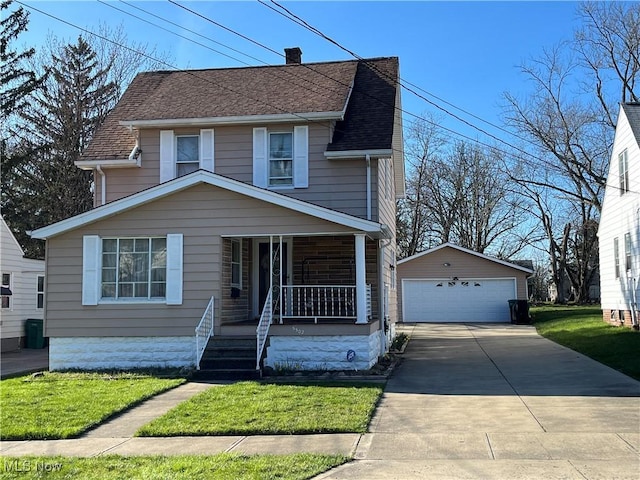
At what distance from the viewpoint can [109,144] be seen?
17141mm

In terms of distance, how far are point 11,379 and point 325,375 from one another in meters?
6.52

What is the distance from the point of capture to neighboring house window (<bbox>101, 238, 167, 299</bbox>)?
13.8m

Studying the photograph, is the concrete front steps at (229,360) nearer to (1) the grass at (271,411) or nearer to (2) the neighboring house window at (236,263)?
(1) the grass at (271,411)

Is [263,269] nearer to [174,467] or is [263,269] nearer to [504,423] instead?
[504,423]

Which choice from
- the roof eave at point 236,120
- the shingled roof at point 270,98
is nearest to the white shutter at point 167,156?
the roof eave at point 236,120

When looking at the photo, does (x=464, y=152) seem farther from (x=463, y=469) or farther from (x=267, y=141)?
(x=463, y=469)

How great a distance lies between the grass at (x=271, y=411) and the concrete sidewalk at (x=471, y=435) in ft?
0.79

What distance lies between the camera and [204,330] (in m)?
13.2

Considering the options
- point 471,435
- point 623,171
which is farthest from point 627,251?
point 471,435

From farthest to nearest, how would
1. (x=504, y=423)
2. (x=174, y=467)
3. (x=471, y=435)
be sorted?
(x=504, y=423) < (x=471, y=435) < (x=174, y=467)

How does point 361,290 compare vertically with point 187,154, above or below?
below

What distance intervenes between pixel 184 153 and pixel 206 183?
354cm

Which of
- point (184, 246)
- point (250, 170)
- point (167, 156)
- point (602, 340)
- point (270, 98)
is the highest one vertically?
point (270, 98)

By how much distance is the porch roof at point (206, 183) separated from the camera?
12961mm
